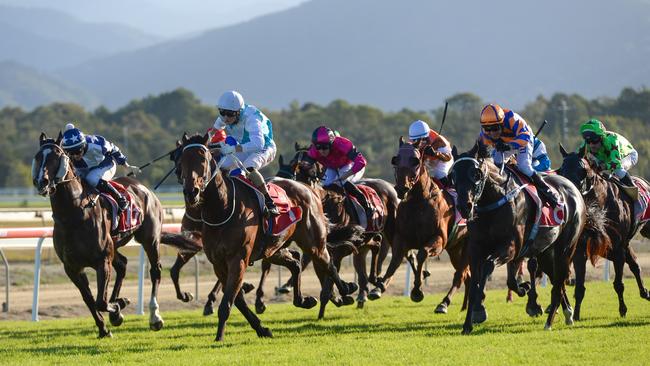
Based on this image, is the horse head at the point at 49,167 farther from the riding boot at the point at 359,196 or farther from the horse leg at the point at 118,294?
the riding boot at the point at 359,196

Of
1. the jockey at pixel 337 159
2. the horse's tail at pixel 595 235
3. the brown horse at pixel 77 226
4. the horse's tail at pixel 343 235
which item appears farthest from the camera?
the jockey at pixel 337 159

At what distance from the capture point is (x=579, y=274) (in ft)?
34.2

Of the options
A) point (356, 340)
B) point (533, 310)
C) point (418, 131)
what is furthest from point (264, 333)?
point (418, 131)

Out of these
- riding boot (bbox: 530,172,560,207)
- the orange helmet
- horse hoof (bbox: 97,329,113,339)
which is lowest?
horse hoof (bbox: 97,329,113,339)

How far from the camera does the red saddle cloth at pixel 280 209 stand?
31.1ft

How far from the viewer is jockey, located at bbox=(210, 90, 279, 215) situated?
9.50 m

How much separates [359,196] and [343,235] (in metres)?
0.83

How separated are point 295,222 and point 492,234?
1.90 m

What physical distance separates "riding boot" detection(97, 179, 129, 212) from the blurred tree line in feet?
81.9

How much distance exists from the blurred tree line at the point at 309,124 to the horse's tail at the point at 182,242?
23981mm

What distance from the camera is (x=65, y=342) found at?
9461 mm

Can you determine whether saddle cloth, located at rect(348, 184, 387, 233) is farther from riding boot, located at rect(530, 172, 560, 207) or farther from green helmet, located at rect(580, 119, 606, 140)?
riding boot, located at rect(530, 172, 560, 207)

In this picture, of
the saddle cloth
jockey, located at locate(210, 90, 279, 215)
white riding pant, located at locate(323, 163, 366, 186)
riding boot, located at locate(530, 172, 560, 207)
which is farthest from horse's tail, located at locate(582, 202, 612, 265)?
jockey, located at locate(210, 90, 279, 215)

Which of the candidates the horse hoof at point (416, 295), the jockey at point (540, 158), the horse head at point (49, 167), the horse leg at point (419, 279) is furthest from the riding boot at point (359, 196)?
the horse head at point (49, 167)
